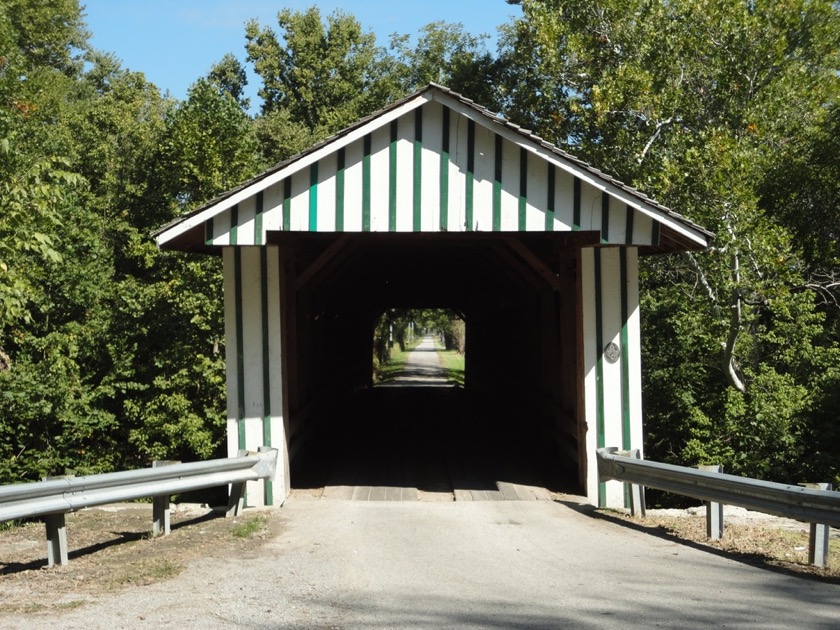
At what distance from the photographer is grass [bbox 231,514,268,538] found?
25.6 ft

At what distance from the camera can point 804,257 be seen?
19.3 meters

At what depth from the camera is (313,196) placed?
9.01 m

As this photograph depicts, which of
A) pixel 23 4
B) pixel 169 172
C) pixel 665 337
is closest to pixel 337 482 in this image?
pixel 665 337

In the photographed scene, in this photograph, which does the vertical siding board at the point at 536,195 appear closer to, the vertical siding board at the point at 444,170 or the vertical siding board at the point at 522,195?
the vertical siding board at the point at 522,195

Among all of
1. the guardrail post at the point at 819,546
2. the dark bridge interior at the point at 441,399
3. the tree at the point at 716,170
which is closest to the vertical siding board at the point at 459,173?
the dark bridge interior at the point at 441,399

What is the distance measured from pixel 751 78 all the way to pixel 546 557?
47.8 feet

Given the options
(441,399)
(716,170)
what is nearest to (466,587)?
(716,170)

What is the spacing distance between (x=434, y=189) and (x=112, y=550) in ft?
14.2

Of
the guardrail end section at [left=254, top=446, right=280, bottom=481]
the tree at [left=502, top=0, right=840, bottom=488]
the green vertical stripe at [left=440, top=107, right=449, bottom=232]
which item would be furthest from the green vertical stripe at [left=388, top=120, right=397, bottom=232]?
the tree at [left=502, top=0, right=840, bottom=488]

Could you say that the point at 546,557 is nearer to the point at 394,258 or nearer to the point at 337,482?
the point at 337,482

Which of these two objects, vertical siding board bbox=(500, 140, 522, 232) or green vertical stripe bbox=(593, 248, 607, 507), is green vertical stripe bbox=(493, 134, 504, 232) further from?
green vertical stripe bbox=(593, 248, 607, 507)

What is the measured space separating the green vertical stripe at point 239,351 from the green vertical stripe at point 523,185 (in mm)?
2902

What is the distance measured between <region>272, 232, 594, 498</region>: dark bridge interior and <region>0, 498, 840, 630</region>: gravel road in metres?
2.74

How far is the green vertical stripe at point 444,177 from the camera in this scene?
9023 millimetres
